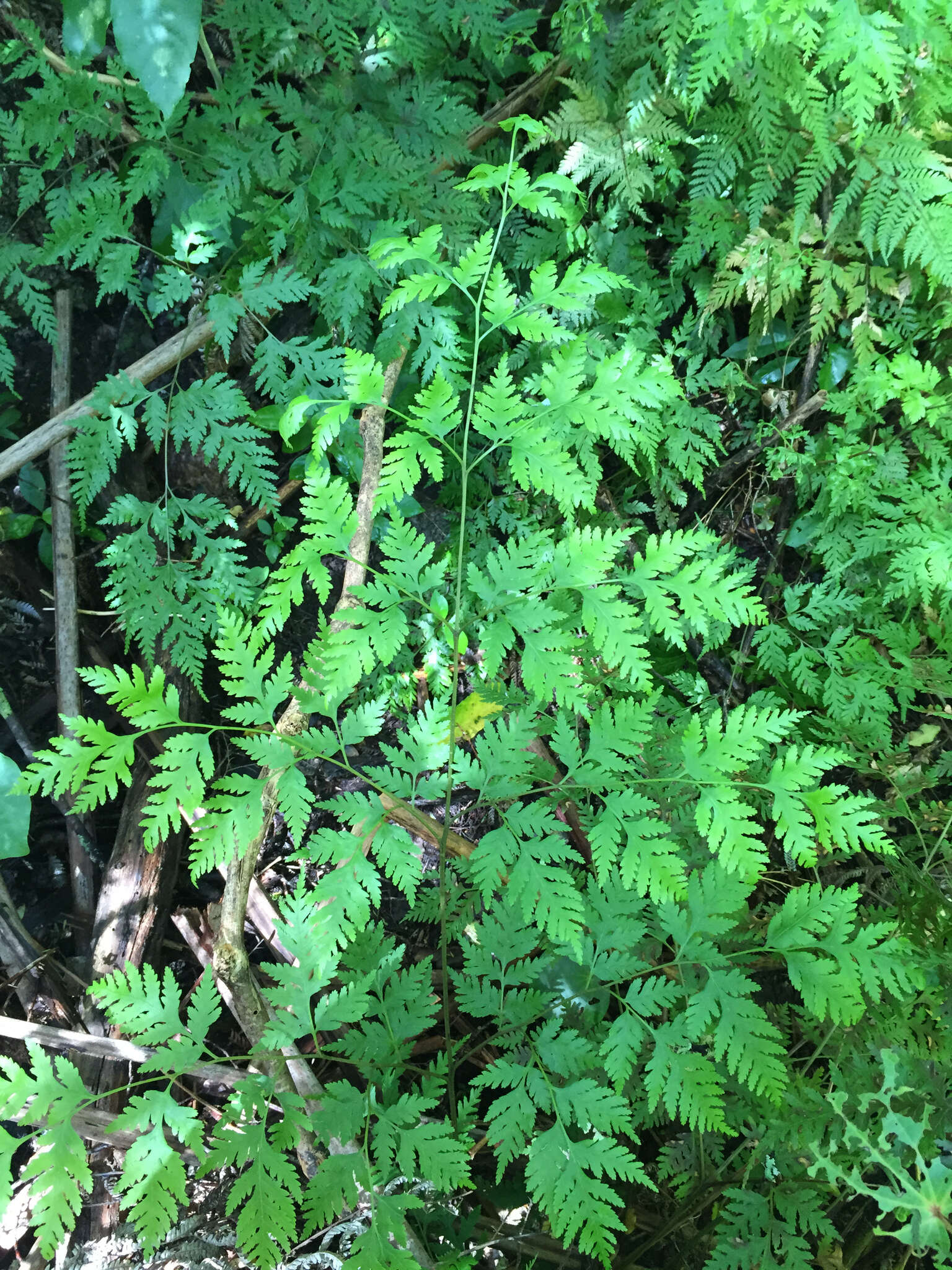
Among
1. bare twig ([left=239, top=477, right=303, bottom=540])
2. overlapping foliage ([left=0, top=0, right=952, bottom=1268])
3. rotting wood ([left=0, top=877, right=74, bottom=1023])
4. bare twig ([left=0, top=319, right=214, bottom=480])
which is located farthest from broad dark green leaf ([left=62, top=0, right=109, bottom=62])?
rotting wood ([left=0, top=877, right=74, bottom=1023])

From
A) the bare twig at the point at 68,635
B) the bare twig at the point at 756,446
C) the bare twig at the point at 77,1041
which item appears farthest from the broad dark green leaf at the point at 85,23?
the bare twig at the point at 77,1041

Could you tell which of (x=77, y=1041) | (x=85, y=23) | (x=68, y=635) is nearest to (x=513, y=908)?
(x=77, y=1041)

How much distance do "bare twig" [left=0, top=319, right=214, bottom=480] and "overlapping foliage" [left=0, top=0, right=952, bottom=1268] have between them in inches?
6.5

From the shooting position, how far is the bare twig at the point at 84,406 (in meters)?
2.93

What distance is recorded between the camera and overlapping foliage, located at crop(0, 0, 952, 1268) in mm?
1912

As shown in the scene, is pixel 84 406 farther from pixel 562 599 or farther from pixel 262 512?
pixel 562 599

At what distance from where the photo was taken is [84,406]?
293 cm

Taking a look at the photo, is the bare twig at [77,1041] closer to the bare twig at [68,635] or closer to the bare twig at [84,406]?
the bare twig at [68,635]

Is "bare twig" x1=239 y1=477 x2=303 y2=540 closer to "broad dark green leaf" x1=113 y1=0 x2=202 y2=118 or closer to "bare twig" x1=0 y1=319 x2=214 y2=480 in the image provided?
"bare twig" x1=0 y1=319 x2=214 y2=480

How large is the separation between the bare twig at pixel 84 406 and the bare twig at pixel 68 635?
0.18 feet

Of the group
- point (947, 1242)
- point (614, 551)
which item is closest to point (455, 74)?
point (614, 551)

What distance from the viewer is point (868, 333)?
3.17 metres

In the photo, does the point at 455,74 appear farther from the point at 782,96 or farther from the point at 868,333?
the point at 868,333

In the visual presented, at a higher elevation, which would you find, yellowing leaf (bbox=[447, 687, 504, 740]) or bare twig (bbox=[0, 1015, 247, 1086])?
yellowing leaf (bbox=[447, 687, 504, 740])
